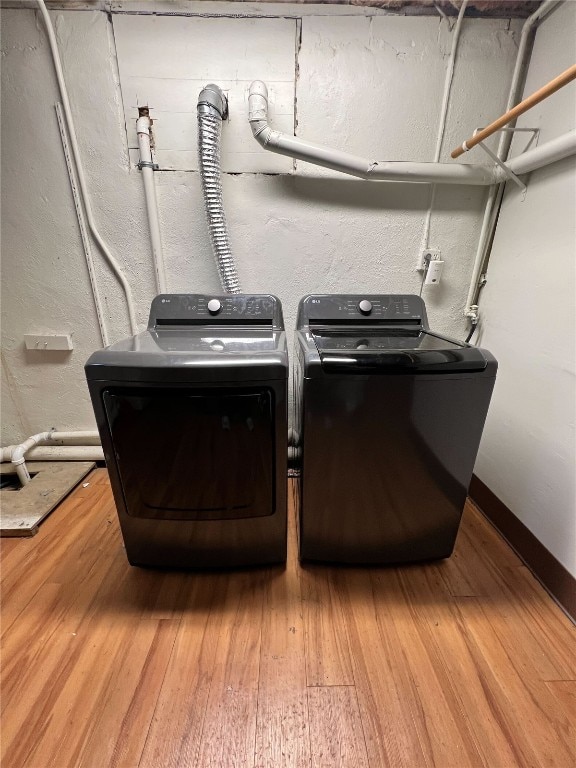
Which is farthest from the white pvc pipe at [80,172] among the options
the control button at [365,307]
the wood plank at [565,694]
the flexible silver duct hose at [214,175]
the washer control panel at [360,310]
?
the wood plank at [565,694]

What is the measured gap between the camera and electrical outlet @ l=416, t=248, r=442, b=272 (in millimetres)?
1535

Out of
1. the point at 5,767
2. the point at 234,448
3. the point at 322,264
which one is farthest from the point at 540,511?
the point at 5,767

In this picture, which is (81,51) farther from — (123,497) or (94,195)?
(123,497)

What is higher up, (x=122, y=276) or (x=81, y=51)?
(x=81, y=51)

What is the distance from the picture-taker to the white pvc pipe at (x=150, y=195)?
4.43 feet

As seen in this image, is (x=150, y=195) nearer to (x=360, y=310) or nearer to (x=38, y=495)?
(x=360, y=310)

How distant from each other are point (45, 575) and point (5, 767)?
0.56 meters

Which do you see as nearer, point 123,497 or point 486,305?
point 123,497

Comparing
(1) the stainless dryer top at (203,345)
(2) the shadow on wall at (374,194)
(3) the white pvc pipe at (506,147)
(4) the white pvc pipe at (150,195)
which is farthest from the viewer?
(2) the shadow on wall at (374,194)

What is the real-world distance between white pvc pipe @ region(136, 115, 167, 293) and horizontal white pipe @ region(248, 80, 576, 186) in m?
0.47

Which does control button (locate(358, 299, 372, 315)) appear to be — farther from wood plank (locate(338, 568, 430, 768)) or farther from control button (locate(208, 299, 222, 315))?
wood plank (locate(338, 568, 430, 768))

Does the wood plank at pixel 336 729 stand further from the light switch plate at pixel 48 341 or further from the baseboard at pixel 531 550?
the light switch plate at pixel 48 341

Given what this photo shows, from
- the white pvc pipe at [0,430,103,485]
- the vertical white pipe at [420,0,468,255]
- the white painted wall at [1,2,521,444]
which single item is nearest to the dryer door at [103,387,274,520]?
the white painted wall at [1,2,521,444]

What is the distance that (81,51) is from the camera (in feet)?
4.25
